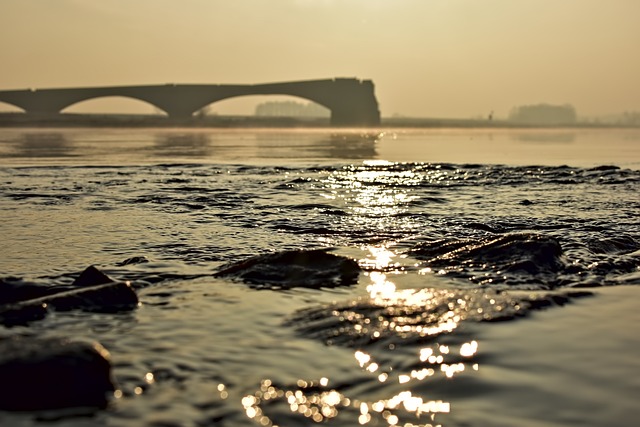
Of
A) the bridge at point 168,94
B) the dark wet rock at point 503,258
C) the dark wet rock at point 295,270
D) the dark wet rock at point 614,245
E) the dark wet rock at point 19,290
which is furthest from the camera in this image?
the bridge at point 168,94

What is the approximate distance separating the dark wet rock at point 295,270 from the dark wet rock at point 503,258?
102 cm

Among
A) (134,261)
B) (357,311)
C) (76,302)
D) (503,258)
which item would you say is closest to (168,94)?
(134,261)

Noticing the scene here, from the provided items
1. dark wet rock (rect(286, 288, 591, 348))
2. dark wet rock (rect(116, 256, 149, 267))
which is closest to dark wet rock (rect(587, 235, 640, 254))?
dark wet rock (rect(286, 288, 591, 348))

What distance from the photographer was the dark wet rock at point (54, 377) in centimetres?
346

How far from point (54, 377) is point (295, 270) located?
3027 millimetres

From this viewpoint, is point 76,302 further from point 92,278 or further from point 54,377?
point 54,377

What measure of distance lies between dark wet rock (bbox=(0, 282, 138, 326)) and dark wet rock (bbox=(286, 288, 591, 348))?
134cm

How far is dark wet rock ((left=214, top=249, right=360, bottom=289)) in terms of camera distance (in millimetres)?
6164

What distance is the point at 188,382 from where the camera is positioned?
12.5ft

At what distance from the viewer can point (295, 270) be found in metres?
6.33

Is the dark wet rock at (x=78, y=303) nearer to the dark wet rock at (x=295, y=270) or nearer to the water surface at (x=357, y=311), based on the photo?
the water surface at (x=357, y=311)

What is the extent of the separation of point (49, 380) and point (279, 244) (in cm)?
484

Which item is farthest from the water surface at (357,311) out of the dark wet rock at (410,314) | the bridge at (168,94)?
the bridge at (168,94)

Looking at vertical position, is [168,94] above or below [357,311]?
above
